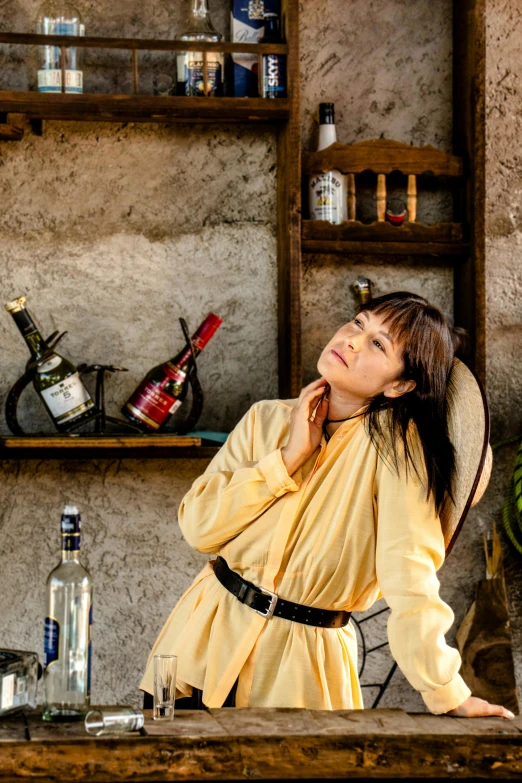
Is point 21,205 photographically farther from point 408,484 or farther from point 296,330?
point 408,484

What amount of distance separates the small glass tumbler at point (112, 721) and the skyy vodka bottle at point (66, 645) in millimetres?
56

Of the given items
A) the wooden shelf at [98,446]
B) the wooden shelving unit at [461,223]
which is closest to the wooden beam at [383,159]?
the wooden shelving unit at [461,223]

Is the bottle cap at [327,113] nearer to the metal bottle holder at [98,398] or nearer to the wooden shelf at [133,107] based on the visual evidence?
the wooden shelf at [133,107]

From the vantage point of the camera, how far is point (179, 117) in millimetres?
2469

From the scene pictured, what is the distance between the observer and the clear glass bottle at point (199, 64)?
7.96 feet

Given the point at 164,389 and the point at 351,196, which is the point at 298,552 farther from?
the point at 351,196

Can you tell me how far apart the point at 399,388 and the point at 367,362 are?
0.08 metres

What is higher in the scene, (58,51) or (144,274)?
(58,51)

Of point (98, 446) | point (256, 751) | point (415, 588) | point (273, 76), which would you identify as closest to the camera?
point (256, 751)

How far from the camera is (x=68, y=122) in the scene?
2.57 m

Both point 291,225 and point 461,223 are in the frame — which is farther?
point 461,223

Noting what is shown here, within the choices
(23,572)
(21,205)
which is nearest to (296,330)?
(21,205)

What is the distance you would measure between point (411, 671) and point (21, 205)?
5.51 feet

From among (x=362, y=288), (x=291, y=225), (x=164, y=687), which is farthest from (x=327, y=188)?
(x=164, y=687)
